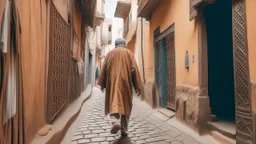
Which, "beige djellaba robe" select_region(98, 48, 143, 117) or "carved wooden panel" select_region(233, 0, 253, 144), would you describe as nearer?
"carved wooden panel" select_region(233, 0, 253, 144)

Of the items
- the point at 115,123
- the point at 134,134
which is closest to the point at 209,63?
the point at 134,134

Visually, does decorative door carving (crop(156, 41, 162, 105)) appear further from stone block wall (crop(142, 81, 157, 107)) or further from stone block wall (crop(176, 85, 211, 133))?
stone block wall (crop(176, 85, 211, 133))

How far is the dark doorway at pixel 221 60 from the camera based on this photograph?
17.0 feet

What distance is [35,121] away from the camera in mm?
2705

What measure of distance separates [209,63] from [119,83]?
7.73ft

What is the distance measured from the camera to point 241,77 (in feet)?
10.1

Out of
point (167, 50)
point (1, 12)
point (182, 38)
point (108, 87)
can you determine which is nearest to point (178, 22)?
point (182, 38)

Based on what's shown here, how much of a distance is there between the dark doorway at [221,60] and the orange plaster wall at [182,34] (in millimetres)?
591

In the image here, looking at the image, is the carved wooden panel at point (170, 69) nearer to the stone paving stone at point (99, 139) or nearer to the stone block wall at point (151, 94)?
the stone block wall at point (151, 94)

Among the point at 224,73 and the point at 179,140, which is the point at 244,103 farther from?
the point at 224,73

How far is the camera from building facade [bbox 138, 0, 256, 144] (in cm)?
297

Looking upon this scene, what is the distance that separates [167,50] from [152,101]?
6.22 ft

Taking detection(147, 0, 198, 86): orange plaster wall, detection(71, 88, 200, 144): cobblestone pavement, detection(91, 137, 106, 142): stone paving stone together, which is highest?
detection(147, 0, 198, 86): orange plaster wall

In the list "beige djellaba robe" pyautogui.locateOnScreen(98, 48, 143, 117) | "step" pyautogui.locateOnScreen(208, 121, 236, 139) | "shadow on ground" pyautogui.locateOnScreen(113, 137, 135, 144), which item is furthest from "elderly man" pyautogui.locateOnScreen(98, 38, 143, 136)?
"step" pyautogui.locateOnScreen(208, 121, 236, 139)
